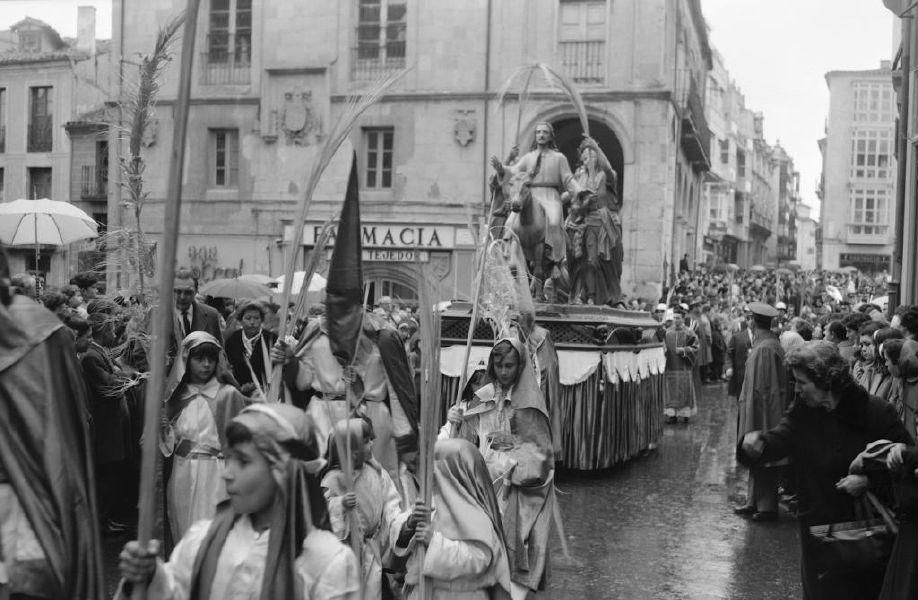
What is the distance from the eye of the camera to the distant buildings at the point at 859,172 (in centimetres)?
7569

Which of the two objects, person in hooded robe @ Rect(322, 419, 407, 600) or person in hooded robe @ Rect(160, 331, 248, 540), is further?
person in hooded robe @ Rect(160, 331, 248, 540)

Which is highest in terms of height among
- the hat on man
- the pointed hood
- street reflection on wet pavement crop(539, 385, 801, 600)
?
the pointed hood

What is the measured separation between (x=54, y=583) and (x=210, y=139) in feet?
89.2

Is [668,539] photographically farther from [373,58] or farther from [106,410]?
[373,58]

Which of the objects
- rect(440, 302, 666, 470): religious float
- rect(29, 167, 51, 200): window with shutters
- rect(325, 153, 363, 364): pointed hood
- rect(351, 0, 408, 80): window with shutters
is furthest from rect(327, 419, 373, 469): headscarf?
rect(29, 167, 51, 200): window with shutters

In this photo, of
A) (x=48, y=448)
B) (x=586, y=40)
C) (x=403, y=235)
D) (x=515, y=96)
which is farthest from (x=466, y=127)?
(x=48, y=448)

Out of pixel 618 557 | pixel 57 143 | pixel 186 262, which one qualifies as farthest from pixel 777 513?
pixel 57 143

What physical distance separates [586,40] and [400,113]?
4.87 m

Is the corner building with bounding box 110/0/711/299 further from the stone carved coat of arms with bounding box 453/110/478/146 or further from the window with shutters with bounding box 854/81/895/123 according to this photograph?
the window with shutters with bounding box 854/81/895/123

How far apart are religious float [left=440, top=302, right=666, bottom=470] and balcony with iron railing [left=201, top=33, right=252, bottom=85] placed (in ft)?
61.6

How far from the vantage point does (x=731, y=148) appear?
79.4 m

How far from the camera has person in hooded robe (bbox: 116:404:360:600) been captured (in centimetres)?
327

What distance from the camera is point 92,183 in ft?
114

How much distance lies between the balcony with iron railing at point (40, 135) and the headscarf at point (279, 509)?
35557 millimetres
